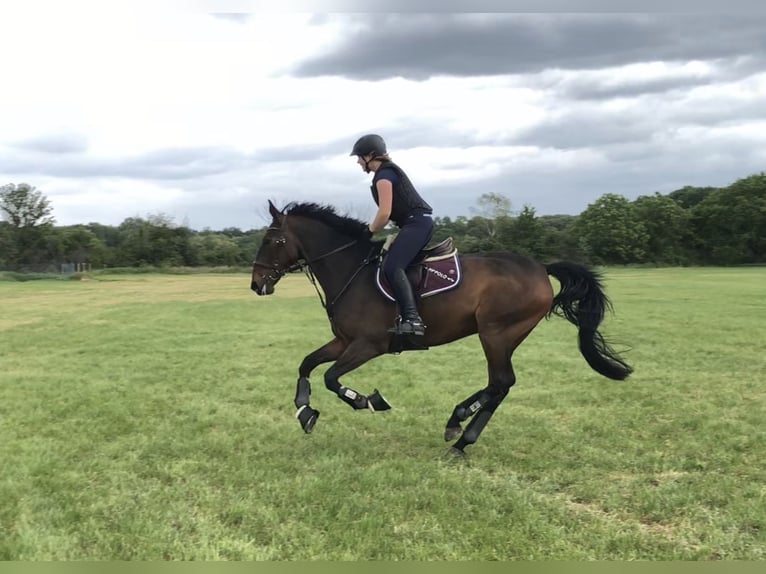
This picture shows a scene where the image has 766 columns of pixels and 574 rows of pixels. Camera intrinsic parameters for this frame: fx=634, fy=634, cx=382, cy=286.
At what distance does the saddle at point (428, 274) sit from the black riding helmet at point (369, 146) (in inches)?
34.2

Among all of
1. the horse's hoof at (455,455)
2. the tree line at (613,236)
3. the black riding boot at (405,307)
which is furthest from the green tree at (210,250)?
the horse's hoof at (455,455)

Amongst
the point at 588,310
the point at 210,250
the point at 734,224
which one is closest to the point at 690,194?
the point at 734,224

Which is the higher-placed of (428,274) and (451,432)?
(428,274)

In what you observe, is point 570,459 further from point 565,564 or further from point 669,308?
point 669,308

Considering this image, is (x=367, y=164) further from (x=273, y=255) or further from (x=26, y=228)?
(x=26, y=228)

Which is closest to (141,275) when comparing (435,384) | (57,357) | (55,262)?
(55,262)

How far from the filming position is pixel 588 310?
271 inches

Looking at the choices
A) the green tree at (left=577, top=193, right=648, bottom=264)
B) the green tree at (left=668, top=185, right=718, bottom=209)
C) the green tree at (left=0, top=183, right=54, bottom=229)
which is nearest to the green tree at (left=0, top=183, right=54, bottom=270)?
the green tree at (left=0, top=183, right=54, bottom=229)

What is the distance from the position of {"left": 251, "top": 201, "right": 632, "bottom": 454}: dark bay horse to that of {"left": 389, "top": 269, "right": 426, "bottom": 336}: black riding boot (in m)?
0.20

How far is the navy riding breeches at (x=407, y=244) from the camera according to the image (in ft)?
20.4

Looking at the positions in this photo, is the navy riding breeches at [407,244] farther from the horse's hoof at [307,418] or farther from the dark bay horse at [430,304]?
the horse's hoof at [307,418]

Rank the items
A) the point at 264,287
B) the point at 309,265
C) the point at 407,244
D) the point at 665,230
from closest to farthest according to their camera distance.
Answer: the point at 407,244, the point at 264,287, the point at 309,265, the point at 665,230

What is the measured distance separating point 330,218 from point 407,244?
110 centimetres

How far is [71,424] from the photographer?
7.51 m
